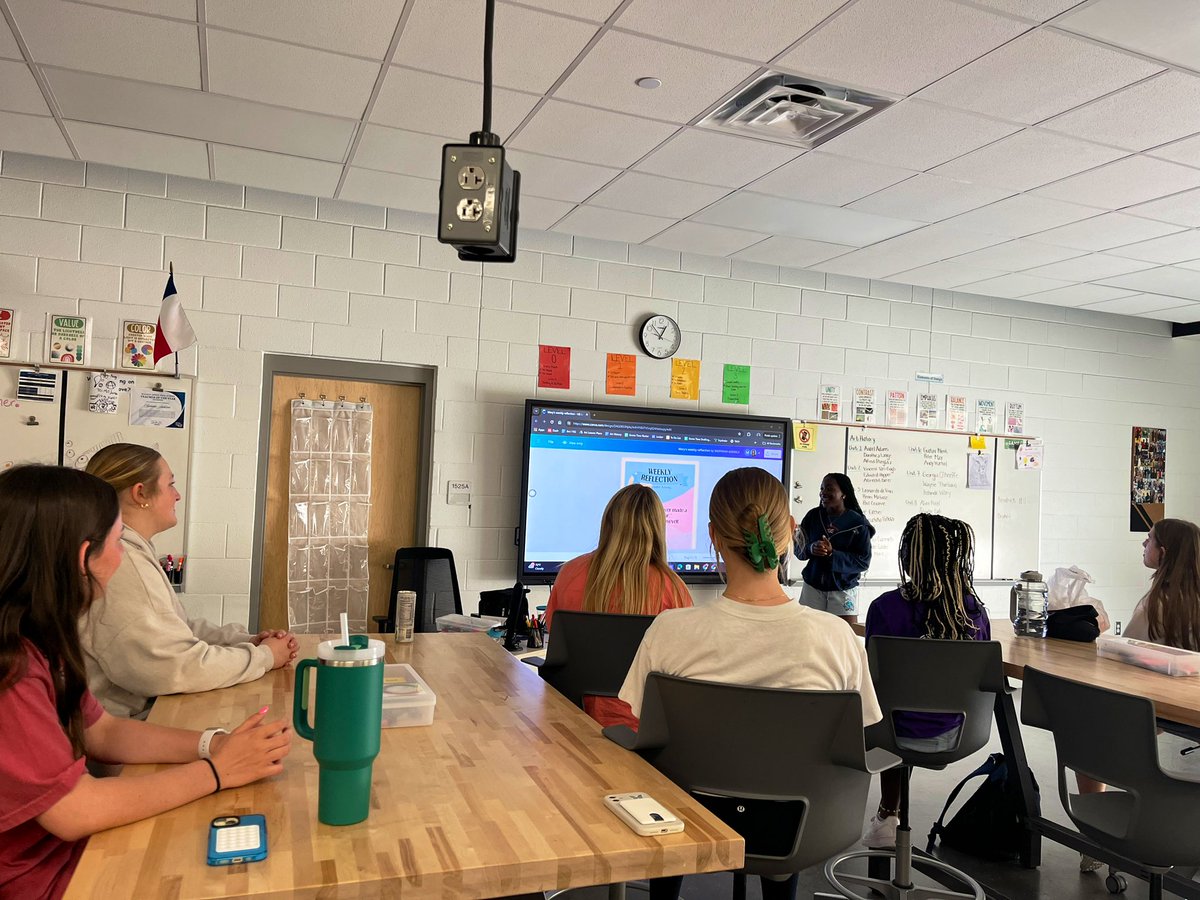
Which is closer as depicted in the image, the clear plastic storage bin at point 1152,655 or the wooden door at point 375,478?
the clear plastic storage bin at point 1152,655

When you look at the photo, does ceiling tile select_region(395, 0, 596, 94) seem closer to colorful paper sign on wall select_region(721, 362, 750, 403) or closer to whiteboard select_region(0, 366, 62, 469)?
whiteboard select_region(0, 366, 62, 469)

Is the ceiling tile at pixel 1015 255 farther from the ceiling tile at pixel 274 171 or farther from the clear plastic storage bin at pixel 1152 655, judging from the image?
the ceiling tile at pixel 274 171

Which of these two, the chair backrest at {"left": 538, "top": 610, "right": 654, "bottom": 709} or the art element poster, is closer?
the chair backrest at {"left": 538, "top": 610, "right": 654, "bottom": 709}

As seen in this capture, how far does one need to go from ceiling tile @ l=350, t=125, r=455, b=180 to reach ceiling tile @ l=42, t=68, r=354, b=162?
0.27 feet

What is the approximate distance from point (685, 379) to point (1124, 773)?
359 centimetres

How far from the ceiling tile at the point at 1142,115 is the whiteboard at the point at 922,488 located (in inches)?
110

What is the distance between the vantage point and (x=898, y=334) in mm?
6152

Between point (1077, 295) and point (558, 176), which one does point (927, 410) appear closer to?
point (1077, 295)

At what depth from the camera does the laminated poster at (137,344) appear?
4.29 meters

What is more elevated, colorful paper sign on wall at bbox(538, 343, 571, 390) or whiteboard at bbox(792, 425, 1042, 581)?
colorful paper sign on wall at bbox(538, 343, 571, 390)

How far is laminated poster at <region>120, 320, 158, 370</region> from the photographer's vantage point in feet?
14.1

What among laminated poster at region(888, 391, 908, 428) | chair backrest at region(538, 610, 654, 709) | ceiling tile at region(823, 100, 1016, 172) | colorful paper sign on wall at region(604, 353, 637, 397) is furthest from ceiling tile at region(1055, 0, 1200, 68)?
laminated poster at region(888, 391, 908, 428)

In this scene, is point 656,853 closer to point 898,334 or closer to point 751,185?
point 751,185

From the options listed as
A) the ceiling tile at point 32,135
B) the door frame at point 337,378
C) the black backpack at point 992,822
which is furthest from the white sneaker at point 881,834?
the ceiling tile at point 32,135
